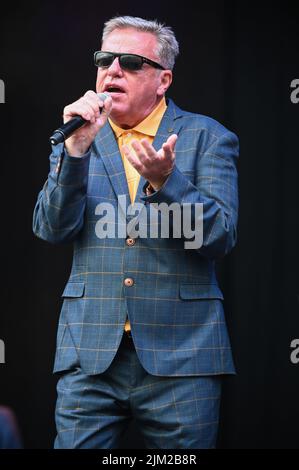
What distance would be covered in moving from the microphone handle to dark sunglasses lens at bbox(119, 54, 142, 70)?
1.28ft

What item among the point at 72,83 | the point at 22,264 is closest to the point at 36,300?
the point at 22,264

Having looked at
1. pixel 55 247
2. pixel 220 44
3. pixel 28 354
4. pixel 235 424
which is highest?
pixel 220 44

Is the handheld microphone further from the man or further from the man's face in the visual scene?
the man's face

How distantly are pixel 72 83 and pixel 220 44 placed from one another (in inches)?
26.1

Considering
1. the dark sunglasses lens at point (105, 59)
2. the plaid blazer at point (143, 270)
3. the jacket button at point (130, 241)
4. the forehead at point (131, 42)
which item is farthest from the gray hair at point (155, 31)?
the jacket button at point (130, 241)

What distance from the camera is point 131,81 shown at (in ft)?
8.36

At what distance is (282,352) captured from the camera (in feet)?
11.3

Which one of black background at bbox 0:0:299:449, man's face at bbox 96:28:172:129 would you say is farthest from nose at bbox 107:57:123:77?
black background at bbox 0:0:299:449

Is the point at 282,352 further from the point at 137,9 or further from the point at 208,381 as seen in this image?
the point at 137,9

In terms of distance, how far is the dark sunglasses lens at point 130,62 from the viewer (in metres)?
2.54

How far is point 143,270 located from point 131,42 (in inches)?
29.1

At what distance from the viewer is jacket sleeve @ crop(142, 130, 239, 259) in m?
2.23

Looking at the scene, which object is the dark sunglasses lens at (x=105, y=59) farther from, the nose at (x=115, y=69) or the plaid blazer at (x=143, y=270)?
the plaid blazer at (x=143, y=270)

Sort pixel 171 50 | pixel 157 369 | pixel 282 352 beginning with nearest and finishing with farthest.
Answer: pixel 157 369, pixel 171 50, pixel 282 352
